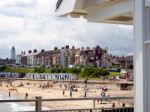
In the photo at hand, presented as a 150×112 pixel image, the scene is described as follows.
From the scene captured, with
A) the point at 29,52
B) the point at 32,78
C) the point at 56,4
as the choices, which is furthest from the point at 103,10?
the point at 29,52

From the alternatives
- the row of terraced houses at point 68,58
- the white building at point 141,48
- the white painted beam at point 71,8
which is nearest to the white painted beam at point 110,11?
the white building at point 141,48

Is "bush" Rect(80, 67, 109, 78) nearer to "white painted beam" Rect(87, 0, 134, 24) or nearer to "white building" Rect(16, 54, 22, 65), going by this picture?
"white building" Rect(16, 54, 22, 65)

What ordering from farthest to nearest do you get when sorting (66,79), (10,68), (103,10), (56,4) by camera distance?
1. (10,68)
2. (66,79)
3. (56,4)
4. (103,10)

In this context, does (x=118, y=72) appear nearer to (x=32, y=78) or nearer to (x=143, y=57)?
(x=32, y=78)

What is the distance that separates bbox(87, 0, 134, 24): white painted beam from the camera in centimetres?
498

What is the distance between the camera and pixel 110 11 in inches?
213

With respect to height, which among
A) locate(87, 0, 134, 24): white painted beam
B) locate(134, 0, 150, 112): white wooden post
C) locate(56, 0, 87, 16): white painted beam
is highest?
locate(56, 0, 87, 16): white painted beam

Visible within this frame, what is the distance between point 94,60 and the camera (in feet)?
438

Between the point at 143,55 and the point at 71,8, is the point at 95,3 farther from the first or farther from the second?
the point at 143,55

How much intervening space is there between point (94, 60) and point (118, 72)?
9.46 metres

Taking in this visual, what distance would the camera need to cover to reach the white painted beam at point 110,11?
498 centimetres

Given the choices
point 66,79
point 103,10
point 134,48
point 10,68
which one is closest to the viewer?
point 134,48

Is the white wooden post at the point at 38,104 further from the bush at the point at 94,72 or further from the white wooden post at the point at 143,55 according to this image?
the bush at the point at 94,72

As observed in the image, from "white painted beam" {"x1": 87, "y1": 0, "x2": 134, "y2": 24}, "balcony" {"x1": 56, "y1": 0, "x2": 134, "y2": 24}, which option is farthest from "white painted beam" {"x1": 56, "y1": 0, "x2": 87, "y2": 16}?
"white painted beam" {"x1": 87, "y1": 0, "x2": 134, "y2": 24}
